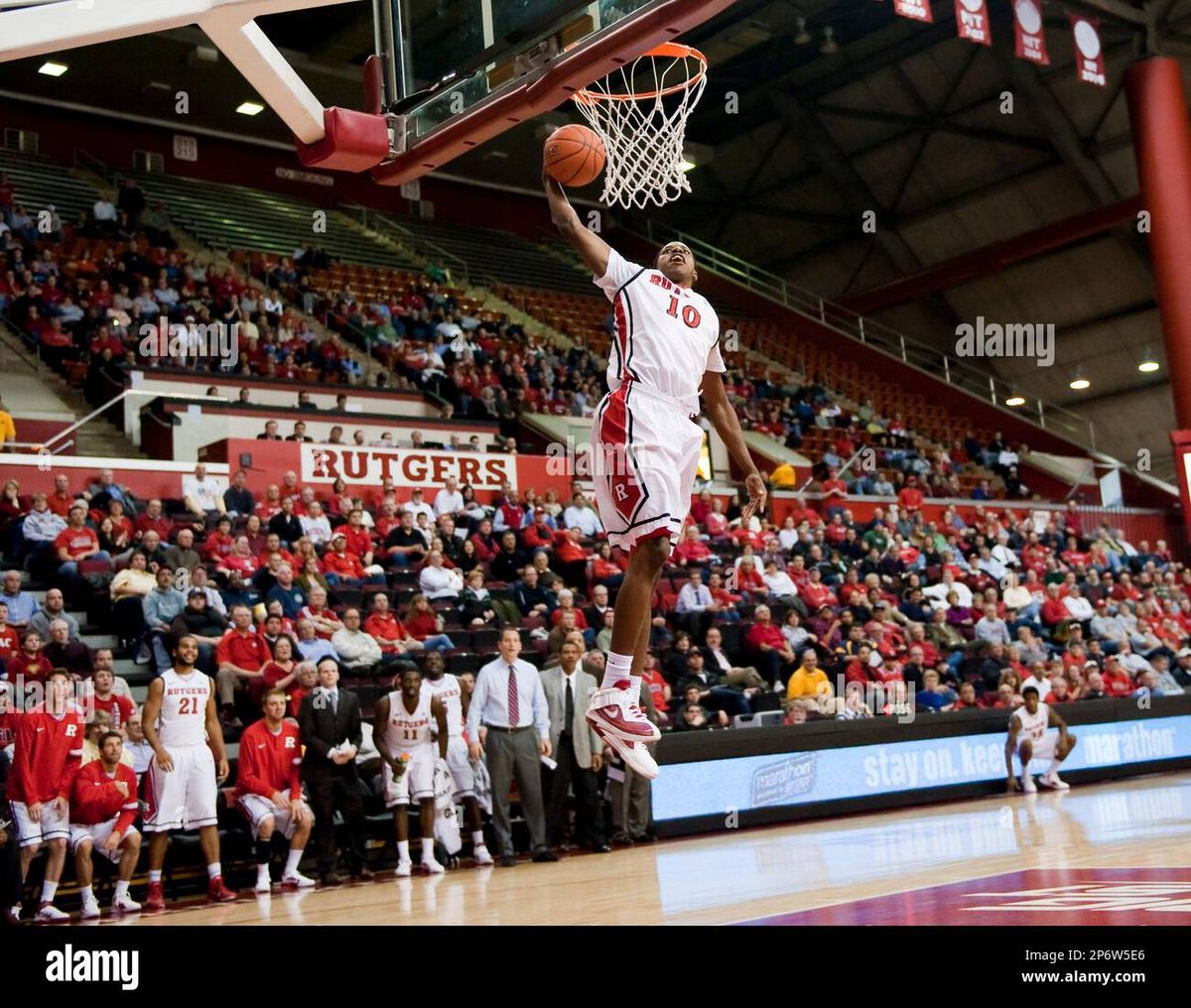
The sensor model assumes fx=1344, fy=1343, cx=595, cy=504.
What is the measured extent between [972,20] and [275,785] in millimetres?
14708

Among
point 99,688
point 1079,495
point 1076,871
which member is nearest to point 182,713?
point 99,688

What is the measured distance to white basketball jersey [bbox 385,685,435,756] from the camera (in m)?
10.5

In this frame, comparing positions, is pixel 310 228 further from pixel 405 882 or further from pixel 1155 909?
pixel 1155 909

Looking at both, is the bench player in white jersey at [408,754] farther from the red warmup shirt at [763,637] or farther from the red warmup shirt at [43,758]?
the red warmup shirt at [763,637]

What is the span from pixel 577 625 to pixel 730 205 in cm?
2021

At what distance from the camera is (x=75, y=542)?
41.6 ft

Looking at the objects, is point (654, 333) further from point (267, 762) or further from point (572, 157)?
point (267, 762)

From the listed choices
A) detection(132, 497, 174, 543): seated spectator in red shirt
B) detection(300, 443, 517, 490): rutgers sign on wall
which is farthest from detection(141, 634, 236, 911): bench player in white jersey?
detection(300, 443, 517, 490): rutgers sign on wall

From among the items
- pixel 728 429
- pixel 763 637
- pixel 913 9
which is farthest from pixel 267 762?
pixel 913 9

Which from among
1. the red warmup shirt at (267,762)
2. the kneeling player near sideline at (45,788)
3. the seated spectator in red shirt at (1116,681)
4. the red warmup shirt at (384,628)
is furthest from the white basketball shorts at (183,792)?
the seated spectator in red shirt at (1116,681)

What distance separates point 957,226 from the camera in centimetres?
2938

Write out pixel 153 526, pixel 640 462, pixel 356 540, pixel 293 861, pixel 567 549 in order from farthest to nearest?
pixel 567 549 → pixel 356 540 → pixel 153 526 → pixel 293 861 → pixel 640 462

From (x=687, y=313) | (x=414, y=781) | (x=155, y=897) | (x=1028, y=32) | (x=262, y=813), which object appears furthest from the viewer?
(x=1028, y=32)

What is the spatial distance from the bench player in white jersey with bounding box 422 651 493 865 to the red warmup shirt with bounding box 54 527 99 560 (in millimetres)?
3856
